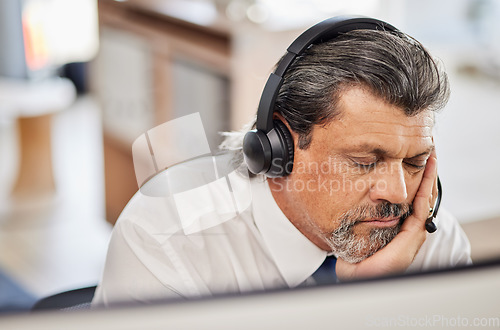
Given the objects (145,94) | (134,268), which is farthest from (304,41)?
(145,94)

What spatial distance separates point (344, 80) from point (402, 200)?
0.49 feet

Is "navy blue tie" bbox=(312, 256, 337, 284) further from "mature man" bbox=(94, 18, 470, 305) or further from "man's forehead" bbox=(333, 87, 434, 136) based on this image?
"man's forehead" bbox=(333, 87, 434, 136)

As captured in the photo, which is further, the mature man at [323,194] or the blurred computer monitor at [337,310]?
the mature man at [323,194]

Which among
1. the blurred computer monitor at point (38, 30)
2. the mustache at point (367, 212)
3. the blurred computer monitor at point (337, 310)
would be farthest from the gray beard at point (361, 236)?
the blurred computer monitor at point (38, 30)

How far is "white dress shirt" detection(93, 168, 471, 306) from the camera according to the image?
0.69m

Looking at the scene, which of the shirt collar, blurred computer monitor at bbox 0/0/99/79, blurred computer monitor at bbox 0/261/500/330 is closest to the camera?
blurred computer monitor at bbox 0/261/500/330

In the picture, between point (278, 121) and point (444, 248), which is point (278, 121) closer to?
point (278, 121)

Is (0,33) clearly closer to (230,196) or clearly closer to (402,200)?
(230,196)

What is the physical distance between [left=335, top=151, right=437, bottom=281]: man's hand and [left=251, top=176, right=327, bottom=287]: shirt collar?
0.04 metres

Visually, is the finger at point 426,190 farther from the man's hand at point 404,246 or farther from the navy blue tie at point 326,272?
the navy blue tie at point 326,272

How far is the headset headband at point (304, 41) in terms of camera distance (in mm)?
672

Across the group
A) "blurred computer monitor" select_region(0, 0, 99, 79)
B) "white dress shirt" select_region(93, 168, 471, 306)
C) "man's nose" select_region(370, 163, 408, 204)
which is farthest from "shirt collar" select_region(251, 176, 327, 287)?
"blurred computer monitor" select_region(0, 0, 99, 79)

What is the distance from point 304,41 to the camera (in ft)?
2.25

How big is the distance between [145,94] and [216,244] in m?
0.94
